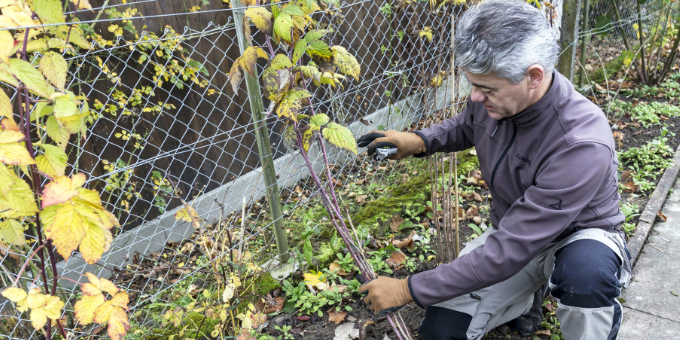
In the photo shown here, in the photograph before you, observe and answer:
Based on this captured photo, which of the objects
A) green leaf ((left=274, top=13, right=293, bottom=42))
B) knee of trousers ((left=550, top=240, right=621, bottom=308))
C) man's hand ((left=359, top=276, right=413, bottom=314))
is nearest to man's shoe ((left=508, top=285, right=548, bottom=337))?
knee of trousers ((left=550, top=240, right=621, bottom=308))

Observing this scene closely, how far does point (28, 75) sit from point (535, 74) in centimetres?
163

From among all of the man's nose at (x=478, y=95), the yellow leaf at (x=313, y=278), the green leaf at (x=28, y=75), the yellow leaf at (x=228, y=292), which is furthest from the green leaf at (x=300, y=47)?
the yellow leaf at (x=313, y=278)

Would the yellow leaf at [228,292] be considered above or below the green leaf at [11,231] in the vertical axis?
below

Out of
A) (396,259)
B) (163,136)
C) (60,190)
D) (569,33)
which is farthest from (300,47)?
(569,33)

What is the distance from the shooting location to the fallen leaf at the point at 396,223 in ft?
10.4

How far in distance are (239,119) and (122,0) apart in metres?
1.33

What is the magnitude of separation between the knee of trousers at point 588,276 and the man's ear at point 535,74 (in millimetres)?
674

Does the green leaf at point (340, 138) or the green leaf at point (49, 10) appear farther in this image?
the green leaf at point (340, 138)

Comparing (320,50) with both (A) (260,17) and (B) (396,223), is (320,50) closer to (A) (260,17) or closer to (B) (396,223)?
(A) (260,17)

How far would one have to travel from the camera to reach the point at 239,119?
4031 millimetres

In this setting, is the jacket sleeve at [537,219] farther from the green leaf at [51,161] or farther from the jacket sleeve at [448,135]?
the green leaf at [51,161]

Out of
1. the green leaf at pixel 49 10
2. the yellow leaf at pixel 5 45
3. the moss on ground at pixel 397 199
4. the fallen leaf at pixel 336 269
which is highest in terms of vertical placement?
the green leaf at pixel 49 10

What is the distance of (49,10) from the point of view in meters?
1.22

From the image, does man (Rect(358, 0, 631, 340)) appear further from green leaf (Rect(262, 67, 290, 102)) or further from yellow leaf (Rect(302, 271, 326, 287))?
green leaf (Rect(262, 67, 290, 102))
